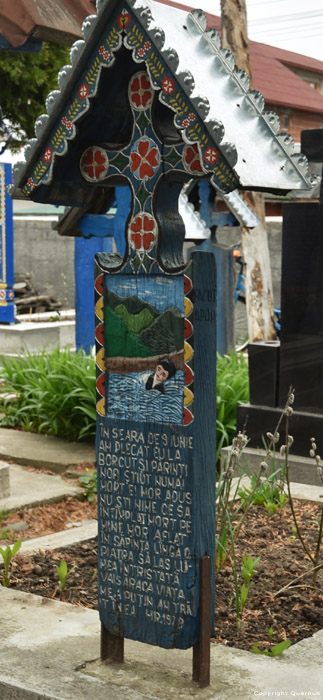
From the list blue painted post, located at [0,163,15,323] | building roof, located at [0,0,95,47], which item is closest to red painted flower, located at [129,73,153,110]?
building roof, located at [0,0,95,47]

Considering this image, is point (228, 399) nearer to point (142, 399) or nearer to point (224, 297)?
point (224, 297)

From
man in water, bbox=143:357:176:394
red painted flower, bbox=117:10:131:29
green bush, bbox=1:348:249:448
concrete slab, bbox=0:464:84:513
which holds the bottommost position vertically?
concrete slab, bbox=0:464:84:513

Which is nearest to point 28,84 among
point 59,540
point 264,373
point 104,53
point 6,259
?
point 6,259

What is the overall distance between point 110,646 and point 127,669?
0.34ft

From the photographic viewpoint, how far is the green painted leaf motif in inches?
127

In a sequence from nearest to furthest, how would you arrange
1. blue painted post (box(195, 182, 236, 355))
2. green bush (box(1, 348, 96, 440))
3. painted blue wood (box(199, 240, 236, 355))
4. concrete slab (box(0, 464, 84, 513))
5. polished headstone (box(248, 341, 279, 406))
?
concrete slab (box(0, 464, 84, 513))
polished headstone (box(248, 341, 279, 406))
green bush (box(1, 348, 96, 440))
blue painted post (box(195, 182, 236, 355))
painted blue wood (box(199, 240, 236, 355))

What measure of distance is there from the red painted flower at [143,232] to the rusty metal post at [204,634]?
1.00 metres

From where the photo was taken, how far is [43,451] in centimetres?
723

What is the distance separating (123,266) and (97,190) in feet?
1.69

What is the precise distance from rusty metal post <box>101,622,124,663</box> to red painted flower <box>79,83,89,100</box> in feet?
5.64

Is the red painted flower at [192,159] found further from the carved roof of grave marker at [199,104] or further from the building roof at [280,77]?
the building roof at [280,77]

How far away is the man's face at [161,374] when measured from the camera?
3.10 metres

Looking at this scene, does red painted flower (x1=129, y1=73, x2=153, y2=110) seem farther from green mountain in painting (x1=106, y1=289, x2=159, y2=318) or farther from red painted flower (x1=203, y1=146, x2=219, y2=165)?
green mountain in painting (x1=106, y1=289, x2=159, y2=318)

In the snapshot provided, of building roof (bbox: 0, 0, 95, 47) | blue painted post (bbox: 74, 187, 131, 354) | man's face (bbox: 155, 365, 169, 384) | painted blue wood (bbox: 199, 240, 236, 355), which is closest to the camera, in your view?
man's face (bbox: 155, 365, 169, 384)
